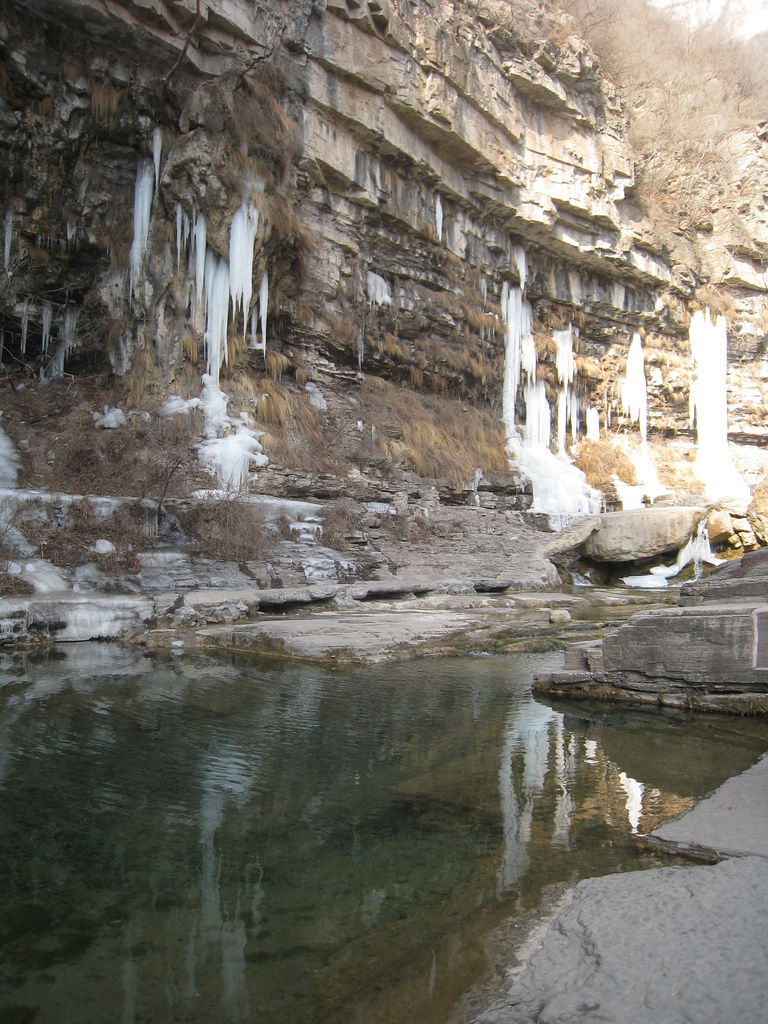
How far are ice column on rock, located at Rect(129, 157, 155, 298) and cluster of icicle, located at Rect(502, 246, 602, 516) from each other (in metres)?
13.1

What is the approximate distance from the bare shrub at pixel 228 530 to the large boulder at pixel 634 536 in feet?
25.8

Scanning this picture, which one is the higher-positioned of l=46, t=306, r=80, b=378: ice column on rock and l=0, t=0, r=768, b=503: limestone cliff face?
l=0, t=0, r=768, b=503: limestone cliff face

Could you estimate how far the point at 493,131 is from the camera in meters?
23.5

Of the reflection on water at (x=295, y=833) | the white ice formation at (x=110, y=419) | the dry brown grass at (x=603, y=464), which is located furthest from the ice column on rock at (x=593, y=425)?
the reflection on water at (x=295, y=833)

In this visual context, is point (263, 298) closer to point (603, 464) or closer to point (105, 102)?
point (105, 102)

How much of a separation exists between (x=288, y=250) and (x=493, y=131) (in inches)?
354

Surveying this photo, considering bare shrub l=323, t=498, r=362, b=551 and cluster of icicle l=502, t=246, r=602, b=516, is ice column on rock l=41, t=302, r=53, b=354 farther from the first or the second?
cluster of icicle l=502, t=246, r=602, b=516

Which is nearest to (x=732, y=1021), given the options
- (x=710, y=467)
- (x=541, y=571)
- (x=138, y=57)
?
(x=541, y=571)

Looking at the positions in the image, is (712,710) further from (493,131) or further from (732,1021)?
(493,131)

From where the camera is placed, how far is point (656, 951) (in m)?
2.02

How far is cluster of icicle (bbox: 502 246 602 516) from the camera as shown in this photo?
24.7 m

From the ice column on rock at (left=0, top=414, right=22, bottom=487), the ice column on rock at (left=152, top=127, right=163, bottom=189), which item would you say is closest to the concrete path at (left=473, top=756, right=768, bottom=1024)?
the ice column on rock at (left=0, top=414, right=22, bottom=487)

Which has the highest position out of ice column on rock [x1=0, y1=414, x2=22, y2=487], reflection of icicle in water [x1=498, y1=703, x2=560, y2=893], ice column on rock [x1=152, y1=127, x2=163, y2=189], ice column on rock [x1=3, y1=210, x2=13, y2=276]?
ice column on rock [x1=152, y1=127, x2=163, y2=189]

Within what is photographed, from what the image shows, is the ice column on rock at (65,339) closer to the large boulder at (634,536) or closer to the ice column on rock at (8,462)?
the ice column on rock at (8,462)
